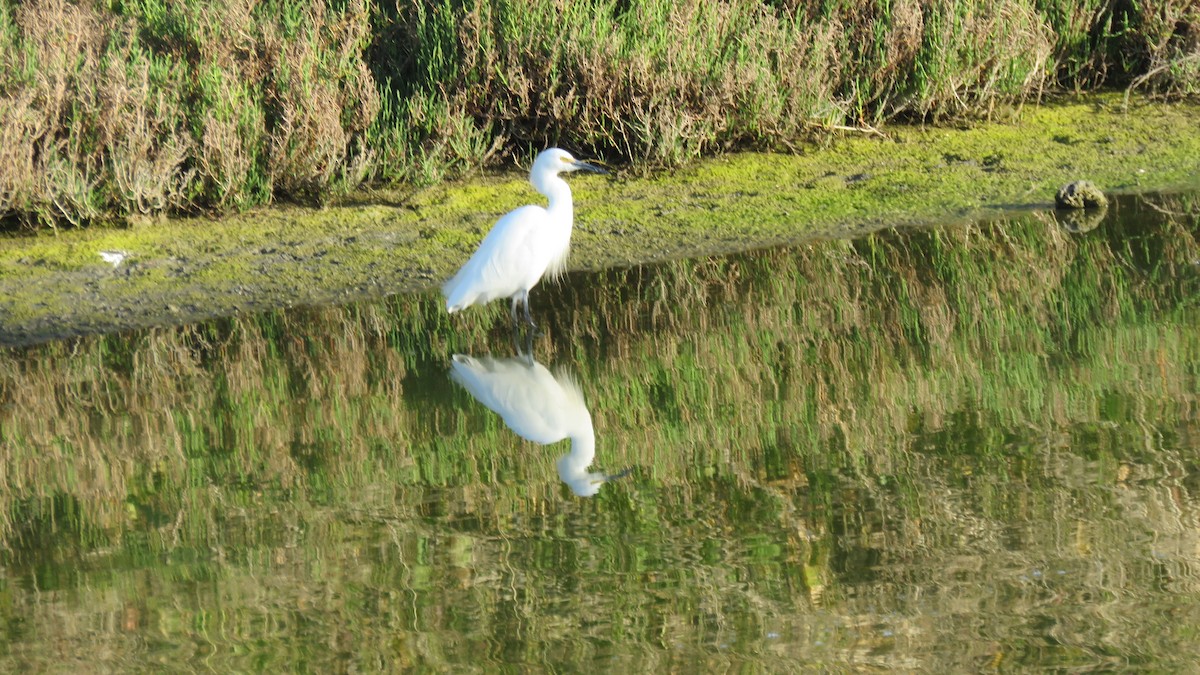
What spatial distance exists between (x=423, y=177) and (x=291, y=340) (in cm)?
223

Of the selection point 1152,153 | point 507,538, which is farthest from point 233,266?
point 1152,153

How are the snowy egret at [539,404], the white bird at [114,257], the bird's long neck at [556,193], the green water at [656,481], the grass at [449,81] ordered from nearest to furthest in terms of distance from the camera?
the green water at [656,481]
the snowy egret at [539,404]
the bird's long neck at [556,193]
the white bird at [114,257]
the grass at [449,81]

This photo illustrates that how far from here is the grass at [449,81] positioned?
8375 millimetres

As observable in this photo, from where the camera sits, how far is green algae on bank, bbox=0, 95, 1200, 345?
7.72 meters

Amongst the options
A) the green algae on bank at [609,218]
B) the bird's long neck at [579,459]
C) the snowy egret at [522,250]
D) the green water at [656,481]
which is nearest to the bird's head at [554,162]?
the snowy egret at [522,250]

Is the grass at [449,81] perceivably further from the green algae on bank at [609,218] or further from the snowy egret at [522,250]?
the snowy egret at [522,250]

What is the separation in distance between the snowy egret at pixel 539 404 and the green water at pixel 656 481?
0.03 meters

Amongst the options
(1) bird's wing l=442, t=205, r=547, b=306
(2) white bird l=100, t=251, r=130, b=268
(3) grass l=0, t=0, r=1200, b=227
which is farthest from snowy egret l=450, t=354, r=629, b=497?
(3) grass l=0, t=0, r=1200, b=227

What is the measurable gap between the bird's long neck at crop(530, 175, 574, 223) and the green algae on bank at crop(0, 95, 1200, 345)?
740 millimetres

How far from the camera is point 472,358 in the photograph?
6.59 metres

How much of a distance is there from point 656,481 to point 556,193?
9.24 ft

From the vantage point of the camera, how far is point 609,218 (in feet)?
28.4

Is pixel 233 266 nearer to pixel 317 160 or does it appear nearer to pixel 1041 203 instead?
pixel 317 160

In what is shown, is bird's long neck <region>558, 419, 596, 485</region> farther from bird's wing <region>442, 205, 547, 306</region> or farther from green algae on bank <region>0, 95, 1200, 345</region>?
green algae on bank <region>0, 95, 1200, 345</region>
